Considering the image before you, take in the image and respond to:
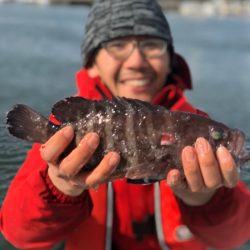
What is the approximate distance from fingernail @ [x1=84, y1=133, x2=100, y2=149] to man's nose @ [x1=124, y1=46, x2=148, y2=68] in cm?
172

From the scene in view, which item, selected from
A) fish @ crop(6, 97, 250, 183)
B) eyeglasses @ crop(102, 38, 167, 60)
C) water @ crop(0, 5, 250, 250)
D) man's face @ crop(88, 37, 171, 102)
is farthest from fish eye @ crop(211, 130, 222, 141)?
eyeglasses @ crop(102, 38, 167, 60)

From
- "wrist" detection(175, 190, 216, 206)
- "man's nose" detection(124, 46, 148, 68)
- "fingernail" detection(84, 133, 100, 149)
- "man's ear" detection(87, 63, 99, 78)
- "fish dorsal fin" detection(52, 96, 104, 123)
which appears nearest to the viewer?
"fingernail" detection(84, 133, 100, 149)

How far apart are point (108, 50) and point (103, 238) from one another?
175 cm

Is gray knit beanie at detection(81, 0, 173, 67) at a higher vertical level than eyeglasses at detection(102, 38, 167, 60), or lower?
higher

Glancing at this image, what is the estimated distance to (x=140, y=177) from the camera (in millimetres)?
2355

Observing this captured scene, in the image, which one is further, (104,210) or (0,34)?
(0,34)

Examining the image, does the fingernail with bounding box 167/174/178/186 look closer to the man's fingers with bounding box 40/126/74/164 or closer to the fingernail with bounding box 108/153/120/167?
the fingernail with bounding box 108/153/120/167

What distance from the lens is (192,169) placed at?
240cm

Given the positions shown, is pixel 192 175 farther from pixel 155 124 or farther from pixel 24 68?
pixel 24 68

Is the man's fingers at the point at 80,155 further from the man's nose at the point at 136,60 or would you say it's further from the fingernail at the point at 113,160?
the man's nose at the point at 136,60

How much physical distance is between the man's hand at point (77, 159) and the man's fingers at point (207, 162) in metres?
0.45

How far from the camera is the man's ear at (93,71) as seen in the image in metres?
4.28

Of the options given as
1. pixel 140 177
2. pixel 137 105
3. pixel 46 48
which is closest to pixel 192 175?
pixel 140 177

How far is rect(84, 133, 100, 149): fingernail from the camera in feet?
7.43
